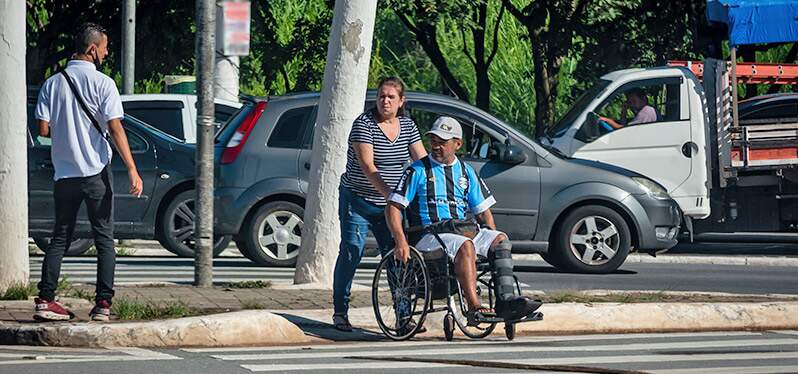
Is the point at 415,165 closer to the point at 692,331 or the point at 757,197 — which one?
the point at 692,331

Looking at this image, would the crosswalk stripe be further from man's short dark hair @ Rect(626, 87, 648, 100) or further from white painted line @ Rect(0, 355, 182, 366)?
man's short dark hair @ Rect(626, 87, 648, 100)

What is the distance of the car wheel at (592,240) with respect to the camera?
1634 cm

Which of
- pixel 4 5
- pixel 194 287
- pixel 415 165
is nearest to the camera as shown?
pixel 415 165

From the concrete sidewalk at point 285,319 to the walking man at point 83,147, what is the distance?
0.29 meters

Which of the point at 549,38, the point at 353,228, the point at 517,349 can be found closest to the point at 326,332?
the point at 353,228

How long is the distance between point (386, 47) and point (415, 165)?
31317 mm

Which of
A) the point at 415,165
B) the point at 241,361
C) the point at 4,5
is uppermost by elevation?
the point at 4,5

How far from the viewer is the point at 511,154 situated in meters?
16.2

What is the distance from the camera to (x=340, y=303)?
10.7m

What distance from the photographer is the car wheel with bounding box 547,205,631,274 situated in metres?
16.3

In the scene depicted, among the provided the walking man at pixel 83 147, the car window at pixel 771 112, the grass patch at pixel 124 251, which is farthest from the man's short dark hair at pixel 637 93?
the walking man at pixel 83 147

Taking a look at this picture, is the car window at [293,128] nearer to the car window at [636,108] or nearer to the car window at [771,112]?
the car window at [636,108]

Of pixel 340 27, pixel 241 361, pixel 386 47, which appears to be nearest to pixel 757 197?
pixel 340 27

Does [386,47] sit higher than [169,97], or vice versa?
[386,47]
